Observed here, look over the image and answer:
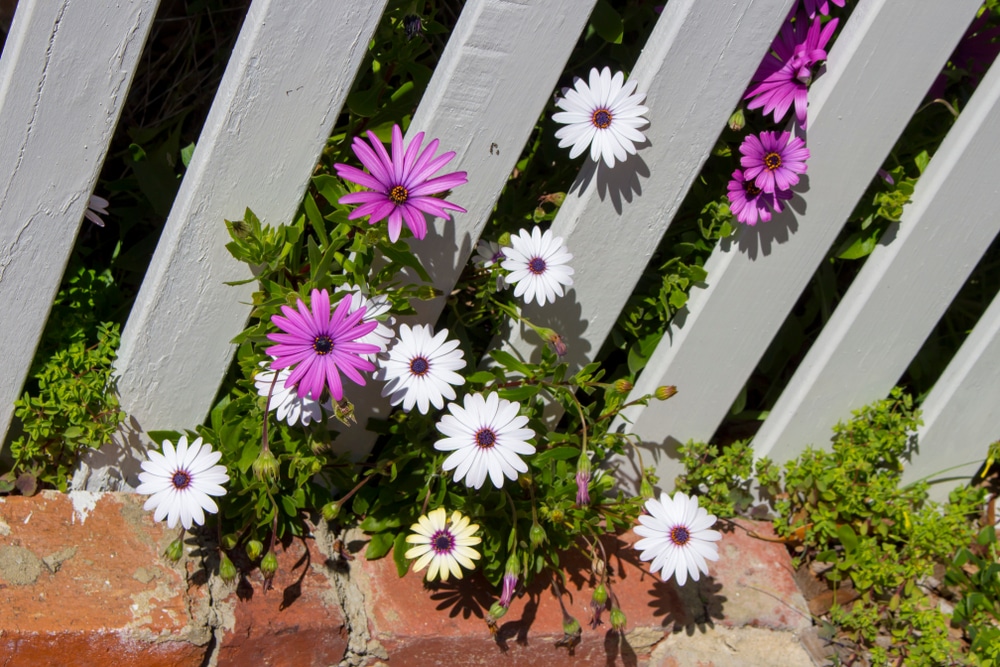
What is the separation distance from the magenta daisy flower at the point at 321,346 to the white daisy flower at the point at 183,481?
22cm

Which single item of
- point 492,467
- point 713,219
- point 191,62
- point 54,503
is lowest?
point 54,503

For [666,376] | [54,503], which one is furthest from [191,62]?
[666,376]

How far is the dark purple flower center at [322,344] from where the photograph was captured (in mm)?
1228

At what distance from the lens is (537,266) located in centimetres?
139

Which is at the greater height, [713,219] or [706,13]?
[706,13]

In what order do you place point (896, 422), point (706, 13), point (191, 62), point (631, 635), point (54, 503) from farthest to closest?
point (191, 62) < point (896, 422) < point (631, 635) < point (54, 503) < point (706, 13)

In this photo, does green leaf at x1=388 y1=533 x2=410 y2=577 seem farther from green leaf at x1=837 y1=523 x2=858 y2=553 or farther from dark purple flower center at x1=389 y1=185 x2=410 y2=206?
green leaf at x1=837 y1=523 x2=858 y2=553

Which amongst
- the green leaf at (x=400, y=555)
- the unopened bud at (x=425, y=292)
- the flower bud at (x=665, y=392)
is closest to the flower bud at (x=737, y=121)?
the flower bud at (x=665, y=392)

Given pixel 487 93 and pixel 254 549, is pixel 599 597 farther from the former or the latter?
pixel 487 93

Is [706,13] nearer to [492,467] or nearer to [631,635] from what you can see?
[492,467]

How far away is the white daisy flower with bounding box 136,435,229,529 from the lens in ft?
4.24

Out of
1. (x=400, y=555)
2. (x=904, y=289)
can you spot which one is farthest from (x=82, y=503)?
(x=904, y=289)

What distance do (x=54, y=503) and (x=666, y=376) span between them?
1.08 metres

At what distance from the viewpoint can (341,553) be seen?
1520 mm
